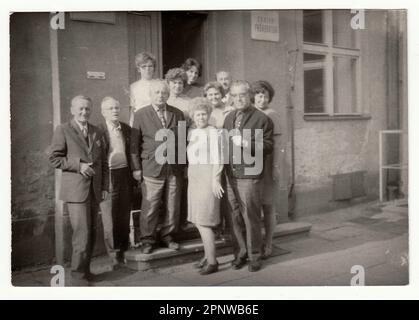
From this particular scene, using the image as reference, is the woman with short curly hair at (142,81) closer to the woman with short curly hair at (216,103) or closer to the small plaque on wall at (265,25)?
the woman with short curly hair at (216,103)

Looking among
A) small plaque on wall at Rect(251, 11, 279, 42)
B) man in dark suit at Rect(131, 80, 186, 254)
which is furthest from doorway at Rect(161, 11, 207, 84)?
small plaque on wall at Rect(251, 11, 279, 42)

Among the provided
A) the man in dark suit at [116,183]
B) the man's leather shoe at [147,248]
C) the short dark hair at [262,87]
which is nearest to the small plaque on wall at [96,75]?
the man in dark suit at [116,183]

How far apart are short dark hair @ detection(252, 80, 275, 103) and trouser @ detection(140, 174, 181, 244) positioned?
1.08 metres

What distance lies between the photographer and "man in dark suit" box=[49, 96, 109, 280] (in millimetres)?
3658

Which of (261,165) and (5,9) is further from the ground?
(5,9)

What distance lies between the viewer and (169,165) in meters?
3.84

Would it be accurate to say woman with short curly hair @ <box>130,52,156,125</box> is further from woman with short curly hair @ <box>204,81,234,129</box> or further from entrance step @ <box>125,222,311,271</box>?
entrance step @ <box>125,222,311,271</box>

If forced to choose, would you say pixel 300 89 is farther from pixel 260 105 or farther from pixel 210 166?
pixel 210 166

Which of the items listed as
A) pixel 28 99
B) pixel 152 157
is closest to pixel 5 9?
pixel 28 99

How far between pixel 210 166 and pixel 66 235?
52.8 inches

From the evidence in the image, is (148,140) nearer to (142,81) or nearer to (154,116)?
(154,116)

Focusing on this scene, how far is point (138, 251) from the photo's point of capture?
12.6 feet

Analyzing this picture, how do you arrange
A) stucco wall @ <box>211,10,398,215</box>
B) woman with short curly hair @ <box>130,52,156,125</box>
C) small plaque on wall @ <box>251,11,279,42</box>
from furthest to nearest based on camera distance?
stucco wall @ <box>211,10,398,215</box>, small plaque on wall @ <box>251,11,279,42</box>, woman with short curly hair @ <box>130,52,156,125</box>

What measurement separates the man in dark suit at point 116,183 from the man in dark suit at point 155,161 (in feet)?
0.27
